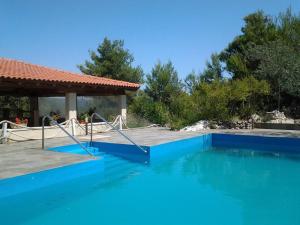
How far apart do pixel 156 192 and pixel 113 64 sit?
84.2 ft

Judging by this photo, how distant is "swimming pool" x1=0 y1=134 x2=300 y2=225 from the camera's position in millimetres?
6191

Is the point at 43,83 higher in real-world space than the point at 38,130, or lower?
Answer: higher

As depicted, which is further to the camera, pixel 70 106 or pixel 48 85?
pixel 70 106

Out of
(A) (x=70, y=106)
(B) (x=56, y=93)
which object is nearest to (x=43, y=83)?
(A) (x=70, y=106)

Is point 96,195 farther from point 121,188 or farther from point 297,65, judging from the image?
point 297,65

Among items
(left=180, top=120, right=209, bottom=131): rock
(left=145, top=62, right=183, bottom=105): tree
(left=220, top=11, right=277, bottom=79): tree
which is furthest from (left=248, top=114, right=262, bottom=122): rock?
(left=145, top=62, right=183, bottom=105): tree

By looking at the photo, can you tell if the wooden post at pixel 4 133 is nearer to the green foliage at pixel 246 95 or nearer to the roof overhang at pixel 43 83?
the roof overhang at pixel 43 83

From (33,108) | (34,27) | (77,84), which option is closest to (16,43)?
(34,27)

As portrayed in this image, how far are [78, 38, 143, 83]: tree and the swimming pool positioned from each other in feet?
68.2

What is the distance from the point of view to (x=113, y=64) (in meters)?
32.2

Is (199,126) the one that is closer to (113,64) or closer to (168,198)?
(168,198)

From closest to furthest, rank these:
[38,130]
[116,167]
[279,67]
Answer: [116,167] → [38,130] → [279,67]

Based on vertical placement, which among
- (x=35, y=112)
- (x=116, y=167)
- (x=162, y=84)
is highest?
(x=162, y=84)

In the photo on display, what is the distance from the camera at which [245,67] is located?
24078 millimetres
